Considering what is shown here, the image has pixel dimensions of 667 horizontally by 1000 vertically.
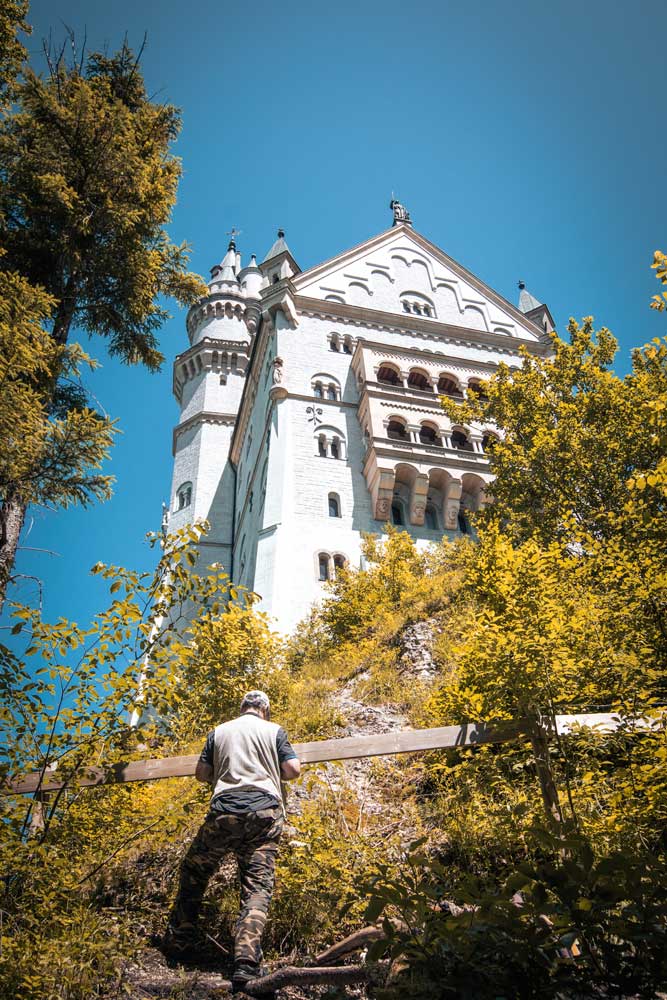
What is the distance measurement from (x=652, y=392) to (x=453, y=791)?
8.04 meters

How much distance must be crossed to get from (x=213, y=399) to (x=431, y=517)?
72.7 ft

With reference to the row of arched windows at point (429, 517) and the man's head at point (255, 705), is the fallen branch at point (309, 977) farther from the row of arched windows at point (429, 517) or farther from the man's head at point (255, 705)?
the row of arched windows at point (429, 517)

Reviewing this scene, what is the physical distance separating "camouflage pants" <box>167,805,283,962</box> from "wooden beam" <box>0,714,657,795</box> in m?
0.97

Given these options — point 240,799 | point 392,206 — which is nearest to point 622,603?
point 240,799

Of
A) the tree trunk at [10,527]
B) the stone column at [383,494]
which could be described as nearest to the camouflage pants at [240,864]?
the tree trunk at [10,527]

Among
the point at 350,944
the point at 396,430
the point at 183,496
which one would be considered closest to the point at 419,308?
the point at 396,430

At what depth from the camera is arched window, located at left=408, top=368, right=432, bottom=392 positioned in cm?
2922

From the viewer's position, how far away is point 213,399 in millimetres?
43594

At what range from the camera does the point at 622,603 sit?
6422 millimetres

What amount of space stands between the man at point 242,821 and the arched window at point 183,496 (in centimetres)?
3512

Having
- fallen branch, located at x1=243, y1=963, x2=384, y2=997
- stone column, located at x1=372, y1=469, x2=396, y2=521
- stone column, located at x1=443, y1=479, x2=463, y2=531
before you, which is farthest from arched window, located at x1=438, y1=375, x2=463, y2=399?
fallen branch, located at x1=243, y1=963, x2=384, y2=997

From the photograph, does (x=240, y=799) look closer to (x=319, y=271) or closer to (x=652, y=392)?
(x=652, y=392)

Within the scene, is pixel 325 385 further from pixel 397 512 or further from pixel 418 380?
pixel 397 512

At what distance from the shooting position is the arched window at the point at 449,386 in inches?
1163
